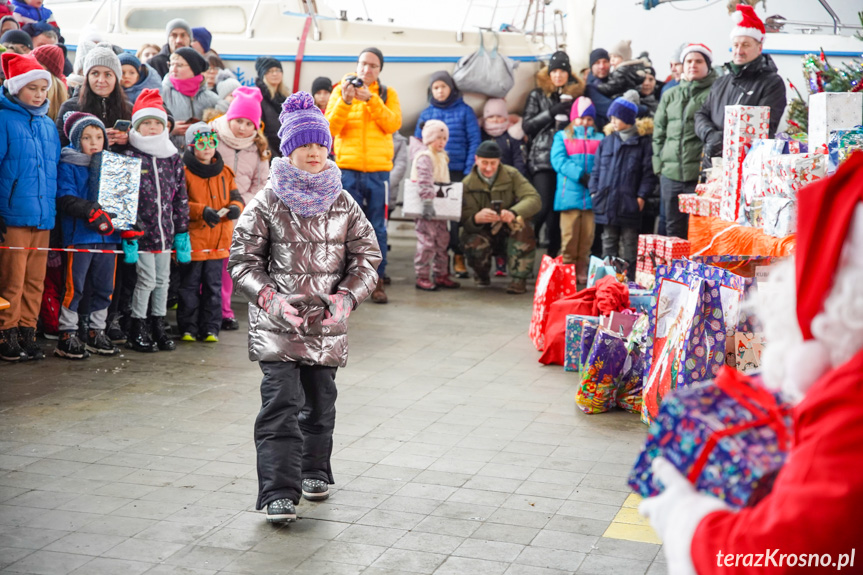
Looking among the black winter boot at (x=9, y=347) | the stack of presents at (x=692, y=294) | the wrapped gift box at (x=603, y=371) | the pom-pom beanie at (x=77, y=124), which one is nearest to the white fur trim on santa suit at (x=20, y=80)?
the pom-pom beanie at (x=77, y=124)

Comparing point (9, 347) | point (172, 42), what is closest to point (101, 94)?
point (9, 347)

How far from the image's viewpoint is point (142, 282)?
292 inches

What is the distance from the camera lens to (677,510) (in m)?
1.90

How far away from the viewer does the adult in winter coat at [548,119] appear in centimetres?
1134

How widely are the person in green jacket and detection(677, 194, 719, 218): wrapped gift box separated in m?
1.41

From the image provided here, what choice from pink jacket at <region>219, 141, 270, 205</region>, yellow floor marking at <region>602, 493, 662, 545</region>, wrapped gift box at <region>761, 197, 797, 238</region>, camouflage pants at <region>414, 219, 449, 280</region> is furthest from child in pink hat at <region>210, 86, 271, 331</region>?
yellow floor marking at <region>602, 493, 662, 545</region>

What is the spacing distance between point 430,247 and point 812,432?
863 centimetres

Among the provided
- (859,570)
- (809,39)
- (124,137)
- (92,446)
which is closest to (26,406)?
(92,446)

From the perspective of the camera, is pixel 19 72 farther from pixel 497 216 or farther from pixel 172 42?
pixel 497 216

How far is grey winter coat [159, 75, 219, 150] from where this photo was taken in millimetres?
8930

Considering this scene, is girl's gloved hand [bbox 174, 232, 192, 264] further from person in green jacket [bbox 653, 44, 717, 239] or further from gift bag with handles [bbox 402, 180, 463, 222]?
person in green jacket [bbox 653, 44, 717, 239]

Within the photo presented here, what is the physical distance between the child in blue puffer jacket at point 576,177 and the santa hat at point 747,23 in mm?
2977

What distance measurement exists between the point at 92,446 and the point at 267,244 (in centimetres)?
161

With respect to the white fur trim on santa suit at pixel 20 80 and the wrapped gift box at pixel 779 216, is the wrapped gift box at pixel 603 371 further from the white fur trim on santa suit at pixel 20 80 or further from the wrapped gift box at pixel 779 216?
the white fur trim on santa suit at pixel 20 80
